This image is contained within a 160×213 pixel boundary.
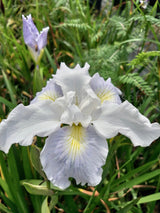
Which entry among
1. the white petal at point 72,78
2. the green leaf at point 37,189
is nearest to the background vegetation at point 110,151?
the green leaf at point 37,189

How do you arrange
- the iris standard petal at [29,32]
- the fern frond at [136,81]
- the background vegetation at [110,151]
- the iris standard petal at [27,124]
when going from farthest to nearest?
1. the fern frond at [136,81]
2. the iris standard petal at [29,32]
3. the background vegetation at [110,151]
4. the iris standard petal at [27,124]

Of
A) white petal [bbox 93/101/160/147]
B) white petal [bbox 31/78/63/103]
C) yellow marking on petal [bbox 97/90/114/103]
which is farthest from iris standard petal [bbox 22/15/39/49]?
white petal [bbox 93/101/160/147]

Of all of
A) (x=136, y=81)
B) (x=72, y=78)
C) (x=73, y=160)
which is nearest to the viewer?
(x=73, y=160)

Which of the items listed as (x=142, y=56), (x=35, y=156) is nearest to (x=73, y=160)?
(x=35, y=156)

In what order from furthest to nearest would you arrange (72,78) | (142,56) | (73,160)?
(142,56)
(72,78)
(73,160)

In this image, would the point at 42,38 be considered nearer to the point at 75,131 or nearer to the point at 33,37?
the point at 33,37

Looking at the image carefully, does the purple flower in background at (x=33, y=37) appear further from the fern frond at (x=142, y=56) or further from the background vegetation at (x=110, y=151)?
the fern frond at (x=142, y=56)

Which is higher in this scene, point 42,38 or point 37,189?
point 42,38

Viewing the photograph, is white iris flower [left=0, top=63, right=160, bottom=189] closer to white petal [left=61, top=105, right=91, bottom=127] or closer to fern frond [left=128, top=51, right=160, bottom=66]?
white petal [left=61, top=105, right=91, bottom=127]
